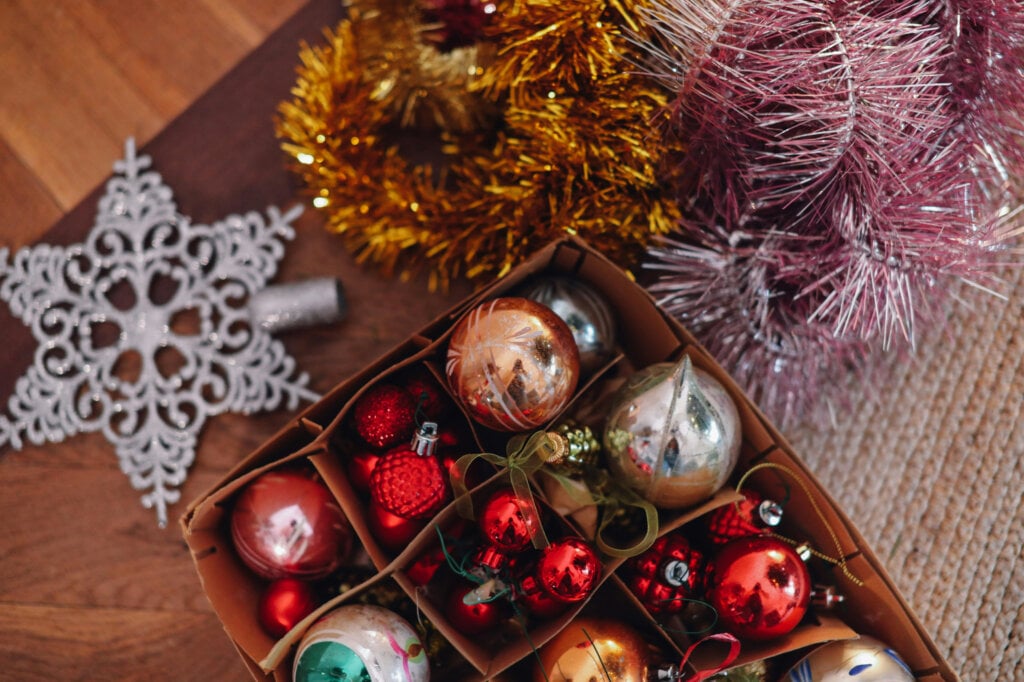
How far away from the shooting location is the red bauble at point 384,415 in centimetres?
71

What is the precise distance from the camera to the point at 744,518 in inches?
28.1

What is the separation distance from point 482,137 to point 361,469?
44 cm

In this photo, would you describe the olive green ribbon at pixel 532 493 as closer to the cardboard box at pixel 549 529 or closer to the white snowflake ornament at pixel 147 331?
the cardboard box at pixel 549 529

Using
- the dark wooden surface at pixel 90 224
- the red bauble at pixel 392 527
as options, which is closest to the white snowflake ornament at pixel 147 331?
the dark wooden surface at pixel 90 224

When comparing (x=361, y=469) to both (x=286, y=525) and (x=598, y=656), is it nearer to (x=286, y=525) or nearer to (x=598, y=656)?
(x=286, y=525)

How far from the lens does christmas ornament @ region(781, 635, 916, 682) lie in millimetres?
674

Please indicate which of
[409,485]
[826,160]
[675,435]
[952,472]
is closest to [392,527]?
[409,485]

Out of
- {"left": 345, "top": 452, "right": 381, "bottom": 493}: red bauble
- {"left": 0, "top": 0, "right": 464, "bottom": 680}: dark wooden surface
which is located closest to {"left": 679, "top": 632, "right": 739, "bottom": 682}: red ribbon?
{"left": 345, "top": 452, "right": 381, "bottom": 493}: red bauble

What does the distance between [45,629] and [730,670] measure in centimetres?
78

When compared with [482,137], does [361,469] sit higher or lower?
lower

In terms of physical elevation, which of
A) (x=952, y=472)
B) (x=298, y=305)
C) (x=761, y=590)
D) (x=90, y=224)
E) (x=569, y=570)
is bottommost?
(x=952, y=472)

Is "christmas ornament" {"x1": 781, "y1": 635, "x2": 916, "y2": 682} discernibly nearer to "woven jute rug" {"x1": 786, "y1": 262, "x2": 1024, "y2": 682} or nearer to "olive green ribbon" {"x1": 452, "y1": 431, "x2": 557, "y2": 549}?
"woven jute rug" {"x1": 786, "y1": 262, "x2": 1024, "y2": 682}

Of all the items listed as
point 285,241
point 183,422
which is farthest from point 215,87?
point 183,422

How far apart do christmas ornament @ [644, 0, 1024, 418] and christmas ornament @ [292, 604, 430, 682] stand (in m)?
0.46
